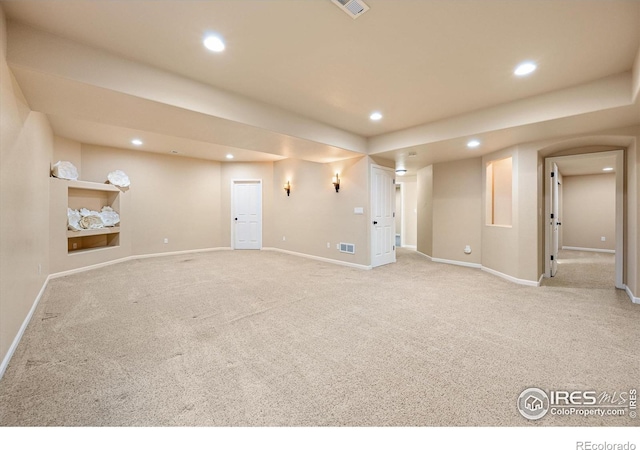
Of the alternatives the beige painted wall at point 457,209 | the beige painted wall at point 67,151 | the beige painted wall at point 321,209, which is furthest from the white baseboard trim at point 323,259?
the beige painted wall at point 67,151

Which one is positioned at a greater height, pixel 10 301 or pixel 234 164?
pixel 234 164

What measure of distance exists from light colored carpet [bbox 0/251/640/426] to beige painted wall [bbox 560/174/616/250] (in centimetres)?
529

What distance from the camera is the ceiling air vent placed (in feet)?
6.29

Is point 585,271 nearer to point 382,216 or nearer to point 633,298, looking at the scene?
point 633,298

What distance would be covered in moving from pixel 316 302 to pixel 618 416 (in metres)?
2.63

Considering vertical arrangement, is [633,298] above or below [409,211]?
below

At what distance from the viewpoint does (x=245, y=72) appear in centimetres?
290

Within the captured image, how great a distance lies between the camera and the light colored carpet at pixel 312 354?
1577mm

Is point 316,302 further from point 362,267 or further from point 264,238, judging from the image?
point 264,238

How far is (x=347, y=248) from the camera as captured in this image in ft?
19.3

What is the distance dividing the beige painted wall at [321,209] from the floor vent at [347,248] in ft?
0.22

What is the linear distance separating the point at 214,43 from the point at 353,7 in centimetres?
127

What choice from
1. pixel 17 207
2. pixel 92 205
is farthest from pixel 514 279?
pixel 92 205

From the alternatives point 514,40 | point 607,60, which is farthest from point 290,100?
point 607,60
